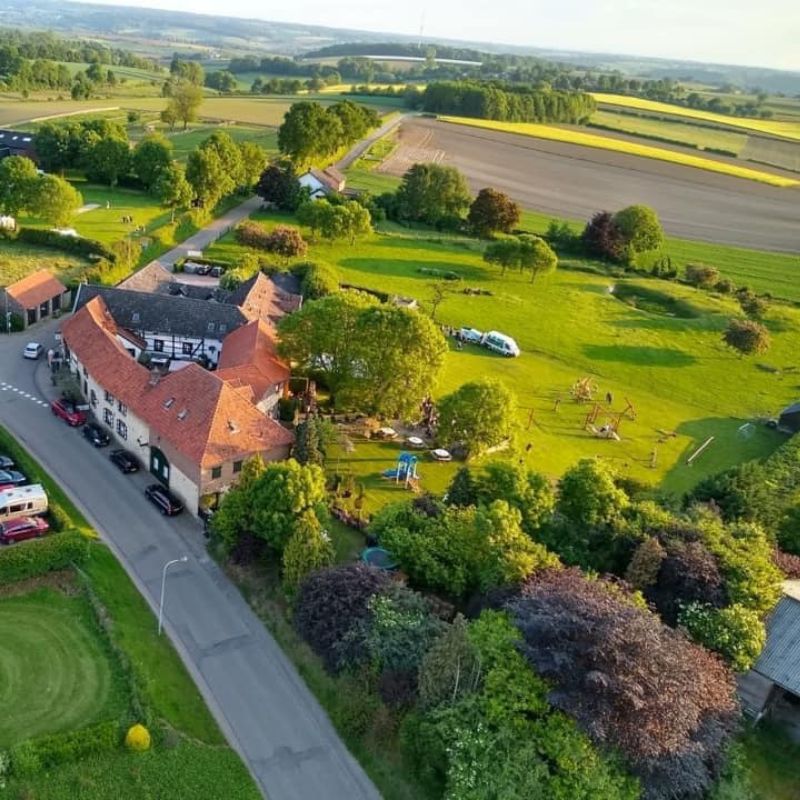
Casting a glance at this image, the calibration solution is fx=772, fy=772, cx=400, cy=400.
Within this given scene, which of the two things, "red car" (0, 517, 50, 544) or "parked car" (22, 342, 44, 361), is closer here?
"red car" (0, 517, 50, 544)

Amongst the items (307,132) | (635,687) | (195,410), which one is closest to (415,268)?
(307,132)

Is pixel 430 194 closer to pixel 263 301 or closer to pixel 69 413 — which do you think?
pixel 263 301

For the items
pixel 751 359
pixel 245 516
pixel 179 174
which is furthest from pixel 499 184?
pixel 245 516

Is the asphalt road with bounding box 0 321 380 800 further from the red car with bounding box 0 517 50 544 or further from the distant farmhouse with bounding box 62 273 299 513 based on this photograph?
the red car with bounding box 0 517 50 544

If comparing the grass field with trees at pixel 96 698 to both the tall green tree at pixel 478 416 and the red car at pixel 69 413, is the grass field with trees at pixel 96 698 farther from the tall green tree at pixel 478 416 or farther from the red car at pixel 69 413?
the tall green tree at pixel 478 416

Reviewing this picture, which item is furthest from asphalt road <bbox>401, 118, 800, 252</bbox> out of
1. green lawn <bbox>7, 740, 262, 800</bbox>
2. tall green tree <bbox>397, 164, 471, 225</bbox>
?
green lawn <bbox>7, 740, 262, 800</bbox>
